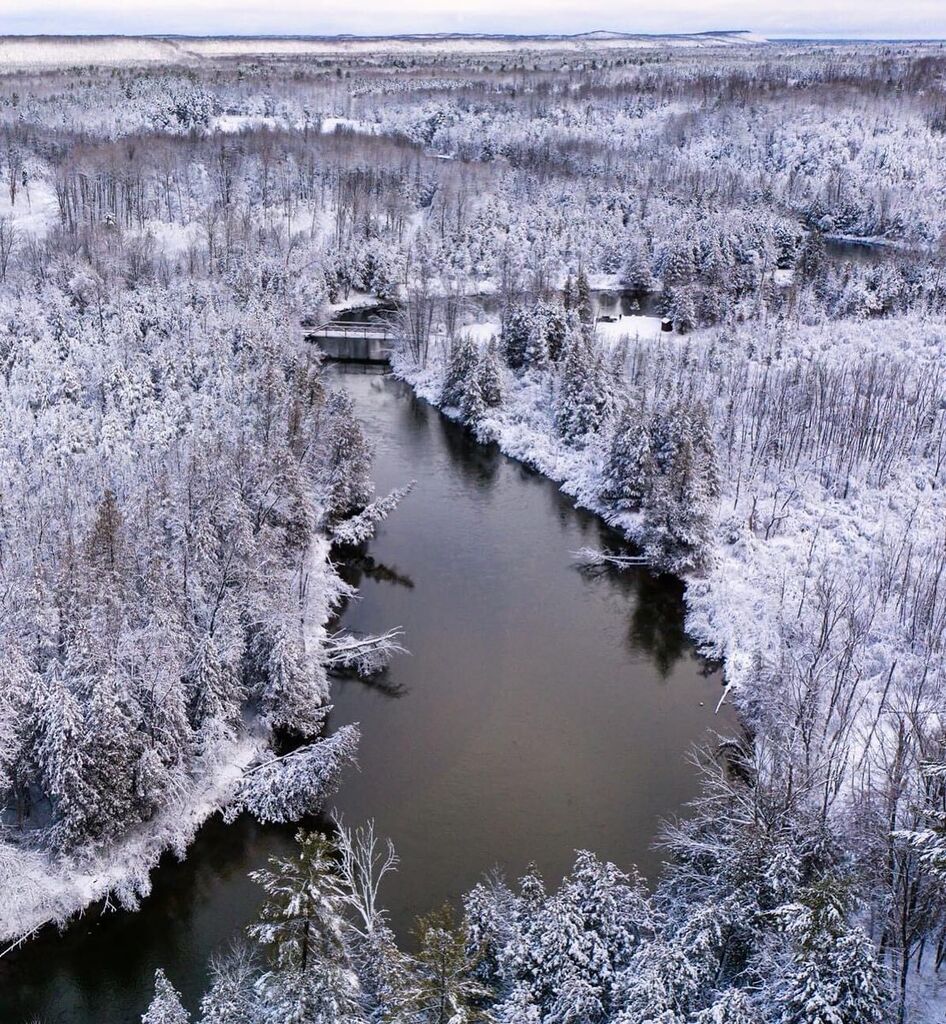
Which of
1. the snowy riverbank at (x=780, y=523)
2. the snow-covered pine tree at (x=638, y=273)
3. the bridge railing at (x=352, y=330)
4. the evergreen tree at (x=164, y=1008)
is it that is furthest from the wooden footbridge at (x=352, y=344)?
the evergreen tree at (x=164, y=1008)

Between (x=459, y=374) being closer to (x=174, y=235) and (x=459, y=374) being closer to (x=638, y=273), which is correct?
(x=638, y=273)

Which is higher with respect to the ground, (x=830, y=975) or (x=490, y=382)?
(x=490, y=382)

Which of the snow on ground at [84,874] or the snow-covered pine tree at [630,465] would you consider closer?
the snow on ground at [84,874]

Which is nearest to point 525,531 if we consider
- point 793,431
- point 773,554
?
point 773,554

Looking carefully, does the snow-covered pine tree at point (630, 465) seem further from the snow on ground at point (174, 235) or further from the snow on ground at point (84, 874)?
the snow on ground at point (174, 235)

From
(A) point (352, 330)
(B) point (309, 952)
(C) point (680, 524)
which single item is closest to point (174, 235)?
(A) point (352, 330)
